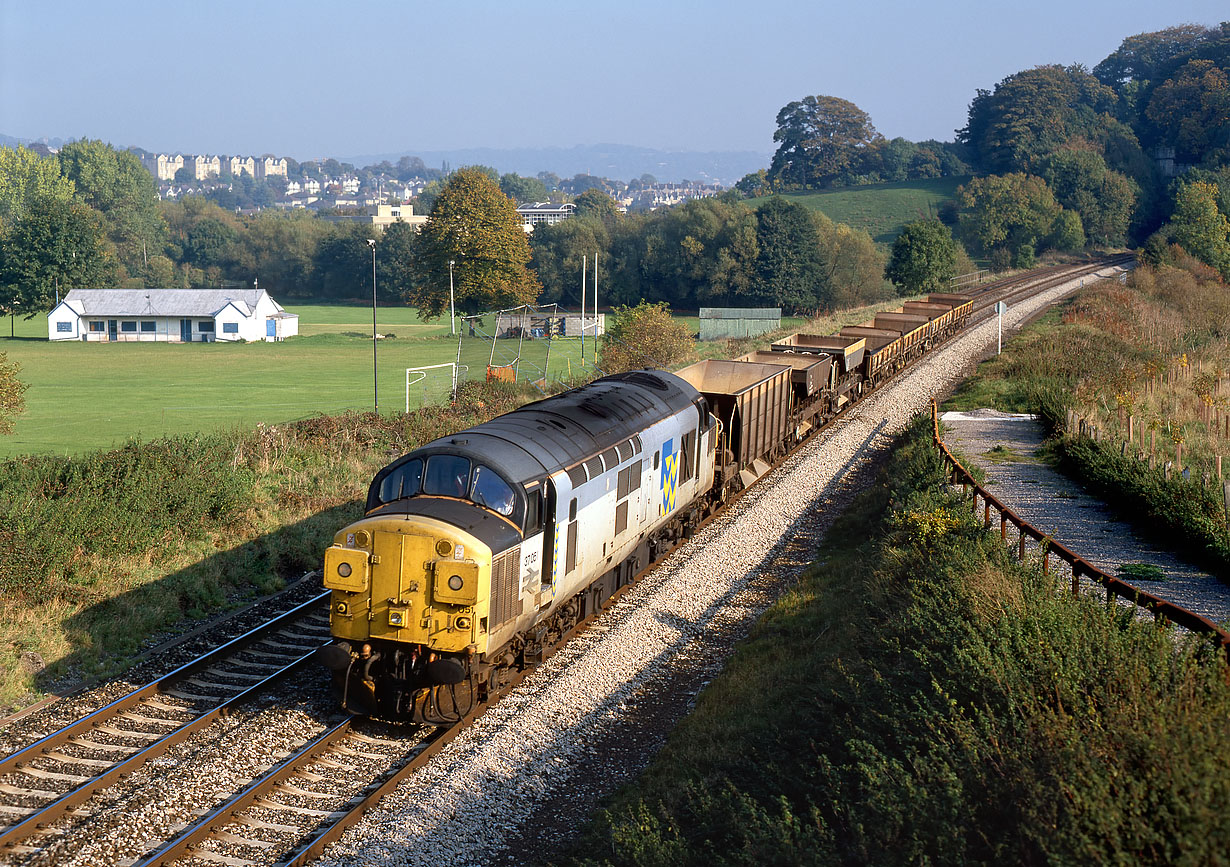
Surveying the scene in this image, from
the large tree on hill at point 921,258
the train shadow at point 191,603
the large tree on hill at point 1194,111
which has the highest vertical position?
the large tree on hill at point 1194,111

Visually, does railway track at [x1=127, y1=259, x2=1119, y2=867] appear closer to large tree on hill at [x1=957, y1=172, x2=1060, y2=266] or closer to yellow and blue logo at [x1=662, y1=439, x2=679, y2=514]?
yellow and blue logo at [x1=662, y1=439, x2=679, y2=514]

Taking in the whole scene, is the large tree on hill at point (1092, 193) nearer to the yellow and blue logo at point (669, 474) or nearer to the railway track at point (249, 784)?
the yellow and blue logo at point (669, 474)

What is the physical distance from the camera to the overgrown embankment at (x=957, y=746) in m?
6.91

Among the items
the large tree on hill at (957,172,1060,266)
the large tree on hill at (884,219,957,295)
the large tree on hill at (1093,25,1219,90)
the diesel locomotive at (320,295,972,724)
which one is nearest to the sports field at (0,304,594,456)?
the diesel locomotive at (320,295,972,724)

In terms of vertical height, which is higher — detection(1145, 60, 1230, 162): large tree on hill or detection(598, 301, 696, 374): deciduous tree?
detection(1145, 60, 1230, 162): large tree on hill

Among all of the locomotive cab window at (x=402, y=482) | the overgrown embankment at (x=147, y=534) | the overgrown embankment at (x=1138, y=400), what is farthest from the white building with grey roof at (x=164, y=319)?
the locomotive cab window at (x=402, y=482)

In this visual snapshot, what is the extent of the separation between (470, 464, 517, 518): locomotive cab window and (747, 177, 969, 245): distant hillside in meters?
122

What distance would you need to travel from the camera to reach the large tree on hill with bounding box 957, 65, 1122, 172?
13788 cm

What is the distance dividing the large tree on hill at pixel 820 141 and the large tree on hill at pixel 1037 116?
28.3m

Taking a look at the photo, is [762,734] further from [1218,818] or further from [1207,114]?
[1207,114]

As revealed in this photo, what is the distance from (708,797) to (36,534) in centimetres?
1322

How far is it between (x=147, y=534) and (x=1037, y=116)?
14870 cm

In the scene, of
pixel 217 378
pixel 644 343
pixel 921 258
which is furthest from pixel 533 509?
pixel 921 258

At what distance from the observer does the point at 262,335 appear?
92.1 meters
